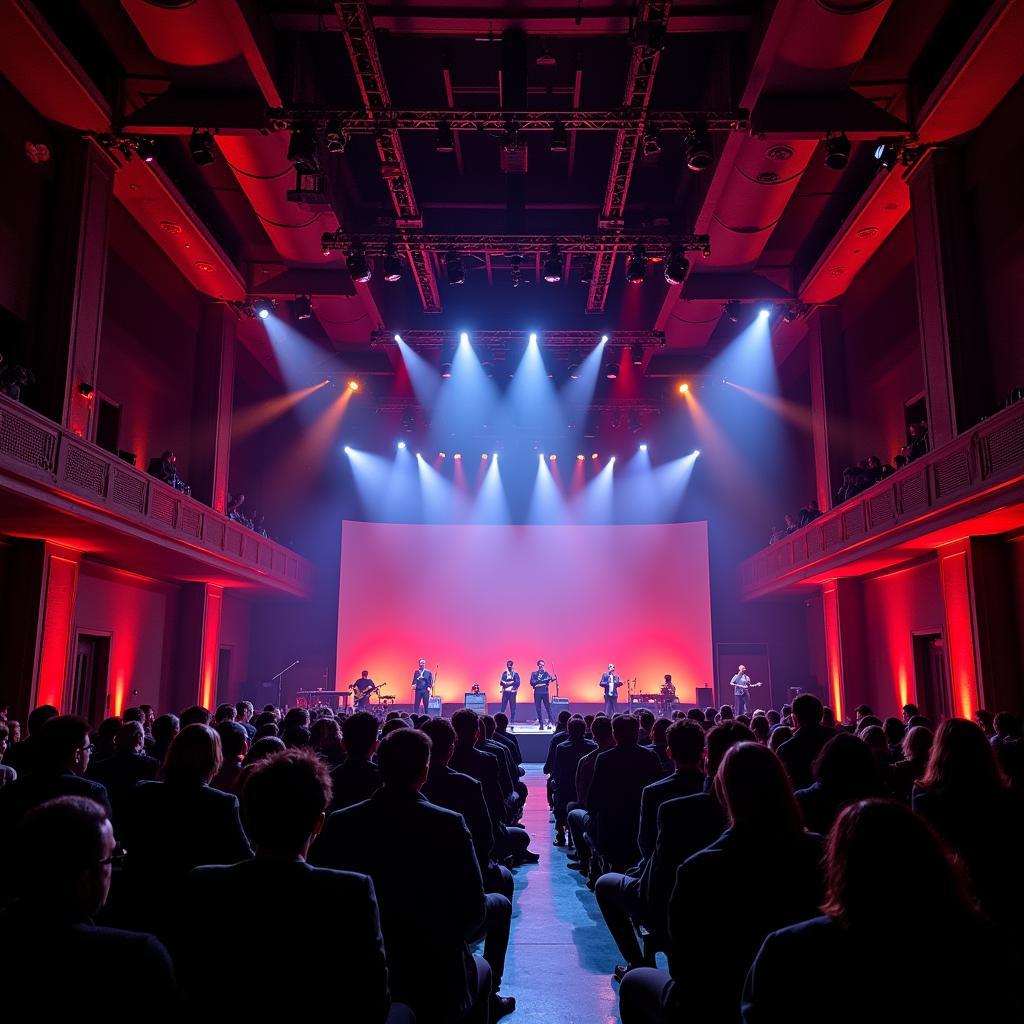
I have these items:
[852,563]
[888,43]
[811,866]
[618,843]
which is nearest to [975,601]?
[852,563]

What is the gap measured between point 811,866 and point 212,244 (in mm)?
13661

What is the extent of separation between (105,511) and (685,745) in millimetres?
8574

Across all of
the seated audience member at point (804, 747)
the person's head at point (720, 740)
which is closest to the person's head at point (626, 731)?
the seated audience member at point (804, 747)

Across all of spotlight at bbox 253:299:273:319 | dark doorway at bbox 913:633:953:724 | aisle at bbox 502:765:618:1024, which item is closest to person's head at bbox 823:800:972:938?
aisle at bbox 502:765:618:1024

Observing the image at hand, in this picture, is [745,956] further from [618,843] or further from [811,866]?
[618,843]

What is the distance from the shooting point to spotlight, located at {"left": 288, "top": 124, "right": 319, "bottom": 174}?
10016mm

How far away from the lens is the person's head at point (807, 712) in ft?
17.2

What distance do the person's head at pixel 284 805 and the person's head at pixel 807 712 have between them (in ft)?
12.8

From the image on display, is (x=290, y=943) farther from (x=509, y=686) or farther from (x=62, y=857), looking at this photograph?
(x=509, y=686)

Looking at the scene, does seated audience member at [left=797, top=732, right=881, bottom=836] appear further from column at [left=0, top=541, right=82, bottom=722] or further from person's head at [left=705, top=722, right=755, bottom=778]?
column at [left=0, top=541, right=82, bottom=722]

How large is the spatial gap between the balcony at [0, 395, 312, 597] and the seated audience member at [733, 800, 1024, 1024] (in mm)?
8423

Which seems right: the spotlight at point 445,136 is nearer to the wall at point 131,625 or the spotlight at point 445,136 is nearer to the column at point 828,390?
the wall at point 131,625

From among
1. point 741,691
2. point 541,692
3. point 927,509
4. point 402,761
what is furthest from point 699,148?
point 741,691

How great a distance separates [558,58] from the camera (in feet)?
37.2
